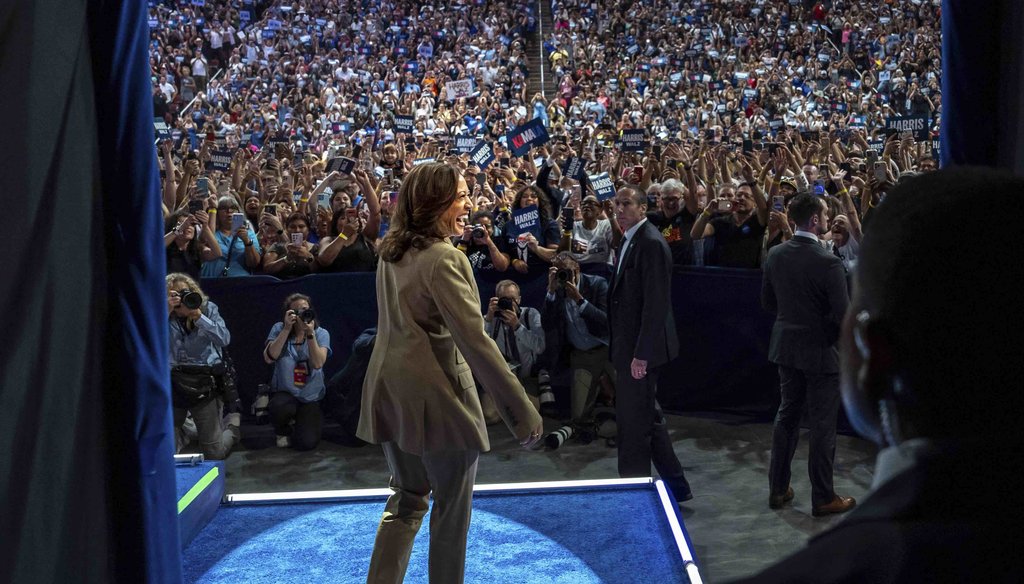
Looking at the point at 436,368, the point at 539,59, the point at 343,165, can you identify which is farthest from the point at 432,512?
the point at 539,59

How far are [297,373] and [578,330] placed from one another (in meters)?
2.04

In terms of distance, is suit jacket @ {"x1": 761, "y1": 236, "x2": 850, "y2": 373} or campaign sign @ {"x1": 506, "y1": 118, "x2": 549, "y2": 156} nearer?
suit jacket @ {"x1": 761, "y1": 236, "x2": 850, "y2": 373}

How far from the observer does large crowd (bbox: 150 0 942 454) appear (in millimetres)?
7402

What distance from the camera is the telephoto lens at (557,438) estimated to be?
21.7ft

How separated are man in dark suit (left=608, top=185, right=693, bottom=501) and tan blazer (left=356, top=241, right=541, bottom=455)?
2.24 metres

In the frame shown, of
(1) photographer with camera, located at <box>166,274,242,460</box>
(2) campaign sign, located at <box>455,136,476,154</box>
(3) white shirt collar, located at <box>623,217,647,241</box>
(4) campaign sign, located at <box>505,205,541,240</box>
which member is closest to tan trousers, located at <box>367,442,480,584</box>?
(3) white shirt collar, located at <box>623,217,647,241</box>

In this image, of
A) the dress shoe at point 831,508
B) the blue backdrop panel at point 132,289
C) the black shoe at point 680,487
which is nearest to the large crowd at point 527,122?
→ the black shoe at point 680,487

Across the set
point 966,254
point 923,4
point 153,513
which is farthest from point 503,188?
point 923,4

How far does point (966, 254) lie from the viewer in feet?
2.21

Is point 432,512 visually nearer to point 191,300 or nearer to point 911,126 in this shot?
point 191,300

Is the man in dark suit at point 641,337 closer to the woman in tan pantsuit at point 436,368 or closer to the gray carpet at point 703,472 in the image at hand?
the gray carpet at point 703,472

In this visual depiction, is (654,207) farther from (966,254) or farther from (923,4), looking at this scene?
(923,4)

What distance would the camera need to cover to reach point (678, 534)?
424cm

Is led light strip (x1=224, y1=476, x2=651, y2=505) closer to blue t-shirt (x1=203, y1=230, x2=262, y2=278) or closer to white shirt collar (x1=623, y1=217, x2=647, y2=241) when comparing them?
white shirt collar (x1=623, y1=217, x2=647, y2=241)
